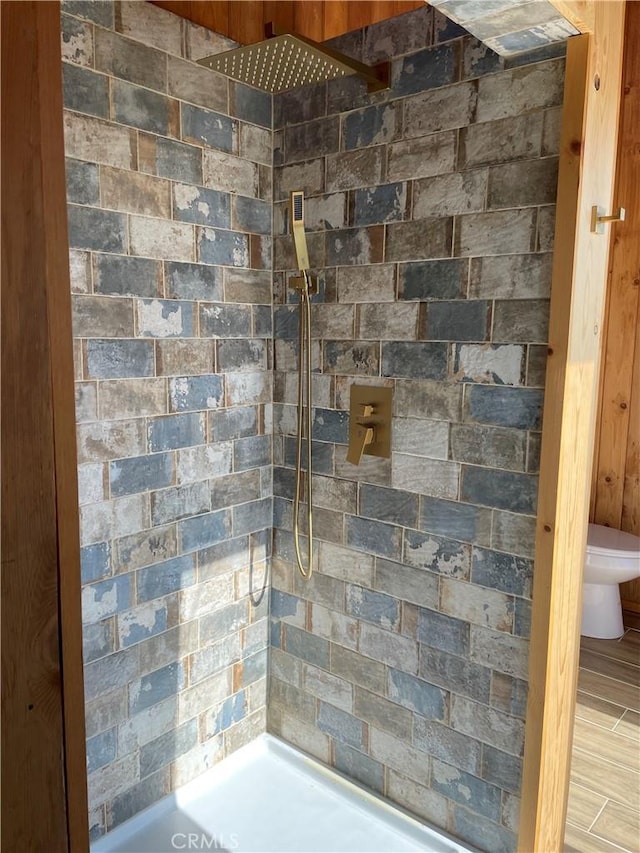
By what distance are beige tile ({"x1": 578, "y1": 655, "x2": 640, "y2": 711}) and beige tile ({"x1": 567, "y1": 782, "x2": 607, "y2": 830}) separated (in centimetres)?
56

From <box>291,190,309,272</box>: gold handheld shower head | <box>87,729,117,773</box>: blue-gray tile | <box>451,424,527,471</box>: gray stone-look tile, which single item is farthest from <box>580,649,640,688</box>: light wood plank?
<box>291,190,309,272</box>: gold handheld shower head

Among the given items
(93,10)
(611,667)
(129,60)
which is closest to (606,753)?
(611,667)

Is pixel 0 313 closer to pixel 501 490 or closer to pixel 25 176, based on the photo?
pixel 25 176

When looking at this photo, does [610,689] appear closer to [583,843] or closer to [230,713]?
[583,843]

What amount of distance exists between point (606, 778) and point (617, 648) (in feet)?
3.12

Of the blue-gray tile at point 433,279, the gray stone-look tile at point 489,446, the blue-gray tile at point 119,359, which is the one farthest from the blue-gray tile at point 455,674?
the blue-gray tile at point 119,359

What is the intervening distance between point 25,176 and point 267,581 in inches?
70.8

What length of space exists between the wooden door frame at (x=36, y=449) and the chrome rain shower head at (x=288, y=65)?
1.10 meters

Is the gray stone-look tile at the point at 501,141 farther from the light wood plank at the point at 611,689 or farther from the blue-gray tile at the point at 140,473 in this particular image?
the light wood plank at the point at 611,689

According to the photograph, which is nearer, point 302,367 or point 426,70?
point 426,70

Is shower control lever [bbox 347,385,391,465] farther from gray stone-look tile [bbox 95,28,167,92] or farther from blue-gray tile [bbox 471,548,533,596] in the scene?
gray stone-look tile [bbox 95,28,167,92]

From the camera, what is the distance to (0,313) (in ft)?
2.14

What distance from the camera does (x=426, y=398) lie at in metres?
1.84

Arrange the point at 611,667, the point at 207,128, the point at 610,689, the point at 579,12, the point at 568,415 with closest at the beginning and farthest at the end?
the point at 579,12
the point at 568,415
the point at 207,128
the point at 610,689
the point at 611,667
